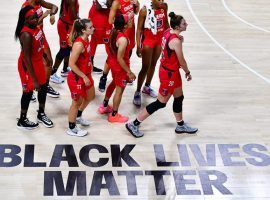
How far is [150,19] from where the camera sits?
8.77 metres

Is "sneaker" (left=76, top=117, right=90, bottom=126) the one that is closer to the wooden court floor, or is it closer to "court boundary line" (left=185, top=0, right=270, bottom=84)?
the wooden court floor

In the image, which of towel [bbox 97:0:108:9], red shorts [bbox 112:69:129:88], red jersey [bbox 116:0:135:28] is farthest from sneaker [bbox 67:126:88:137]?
towel [bbox 97:0:108:9]

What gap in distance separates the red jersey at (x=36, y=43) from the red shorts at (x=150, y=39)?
1.73 metres

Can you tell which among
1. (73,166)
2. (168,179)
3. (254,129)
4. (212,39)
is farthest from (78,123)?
(212,39)

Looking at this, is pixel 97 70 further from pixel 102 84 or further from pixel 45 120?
pixel 45 120

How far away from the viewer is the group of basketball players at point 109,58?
7.71 m

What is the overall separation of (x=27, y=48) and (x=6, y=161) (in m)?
1.56

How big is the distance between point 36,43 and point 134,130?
1.91 metres

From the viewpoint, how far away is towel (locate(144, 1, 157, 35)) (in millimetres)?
8703

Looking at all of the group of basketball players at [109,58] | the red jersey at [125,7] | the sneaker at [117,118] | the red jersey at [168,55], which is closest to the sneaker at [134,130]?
the group of basketball players at [109,58]

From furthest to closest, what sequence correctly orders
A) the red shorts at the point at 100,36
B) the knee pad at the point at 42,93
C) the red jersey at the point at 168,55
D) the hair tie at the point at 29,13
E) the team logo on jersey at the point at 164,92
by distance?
the red shorts at the point at 100,36
the knee pad at the point at 42,93
the team logo on jersey at the point at 164,92
the hair tie at the point at 29,13
the red jersey at the point at 168,55

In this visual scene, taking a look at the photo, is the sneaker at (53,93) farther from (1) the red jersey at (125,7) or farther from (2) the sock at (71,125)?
(1) the red jersey at (125,7)

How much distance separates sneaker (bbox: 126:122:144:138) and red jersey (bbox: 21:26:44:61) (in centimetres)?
164

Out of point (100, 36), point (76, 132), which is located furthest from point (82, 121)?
point (100, 36)
